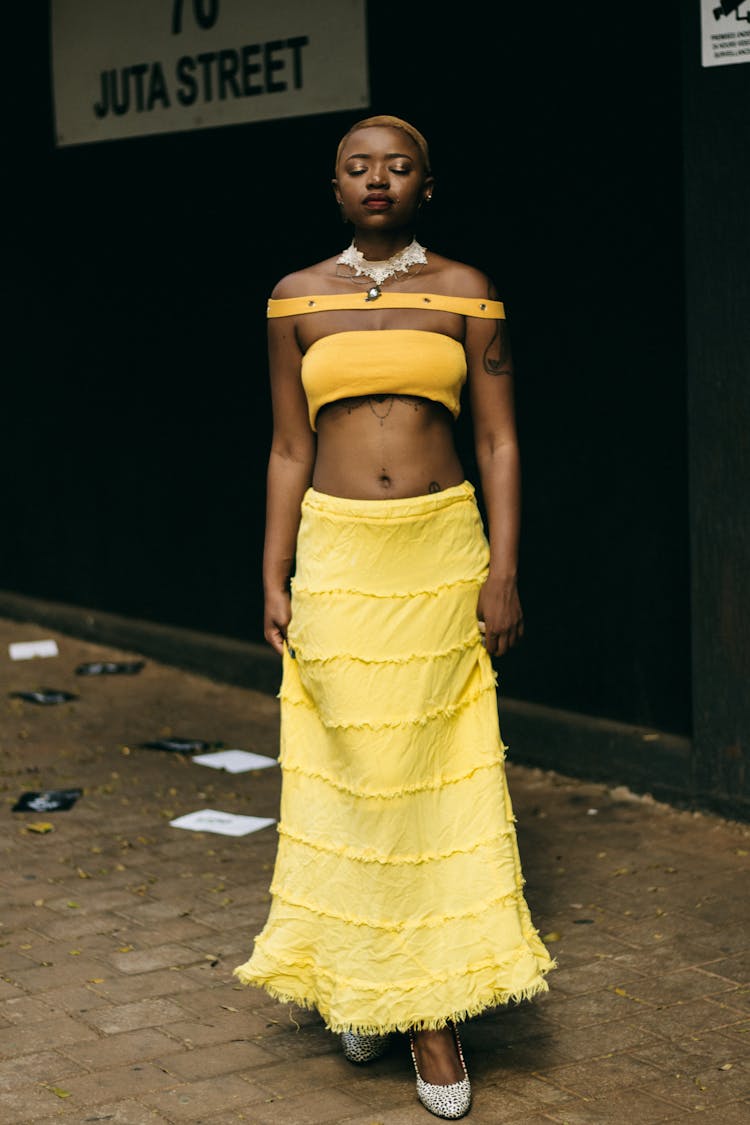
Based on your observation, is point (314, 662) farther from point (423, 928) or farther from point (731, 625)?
point (731, 625)

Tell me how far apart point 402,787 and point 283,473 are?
32.4 inches

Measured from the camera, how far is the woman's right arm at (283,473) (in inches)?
171

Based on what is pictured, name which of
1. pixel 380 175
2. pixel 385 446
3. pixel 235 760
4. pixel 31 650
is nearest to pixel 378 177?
pixel 380 175

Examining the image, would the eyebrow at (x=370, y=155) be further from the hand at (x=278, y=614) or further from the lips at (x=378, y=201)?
the hand at (x=278, y=614)

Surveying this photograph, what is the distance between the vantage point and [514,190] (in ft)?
23.0

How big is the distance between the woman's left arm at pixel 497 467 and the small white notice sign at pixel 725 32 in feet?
7.00

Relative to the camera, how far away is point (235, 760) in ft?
24.4

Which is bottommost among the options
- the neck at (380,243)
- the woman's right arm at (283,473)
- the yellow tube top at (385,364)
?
the woman's right arm at (283,473)

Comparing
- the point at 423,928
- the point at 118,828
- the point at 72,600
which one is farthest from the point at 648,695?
the point at 72,600

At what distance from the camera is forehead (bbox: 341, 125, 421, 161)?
4129 millimetres

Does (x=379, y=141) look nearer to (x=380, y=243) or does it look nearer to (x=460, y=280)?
(x=380, y=243)

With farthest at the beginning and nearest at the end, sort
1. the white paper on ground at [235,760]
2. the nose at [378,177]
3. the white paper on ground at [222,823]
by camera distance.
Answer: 1. the white paper on ground at [235,760]
2. the white paper on ground at [222,823]
3. the nose at [378,177]

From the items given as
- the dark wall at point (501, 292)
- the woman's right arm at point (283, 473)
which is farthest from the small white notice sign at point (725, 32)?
the woman's right arm at point (283, 473)

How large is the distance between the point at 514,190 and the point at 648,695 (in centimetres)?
199
